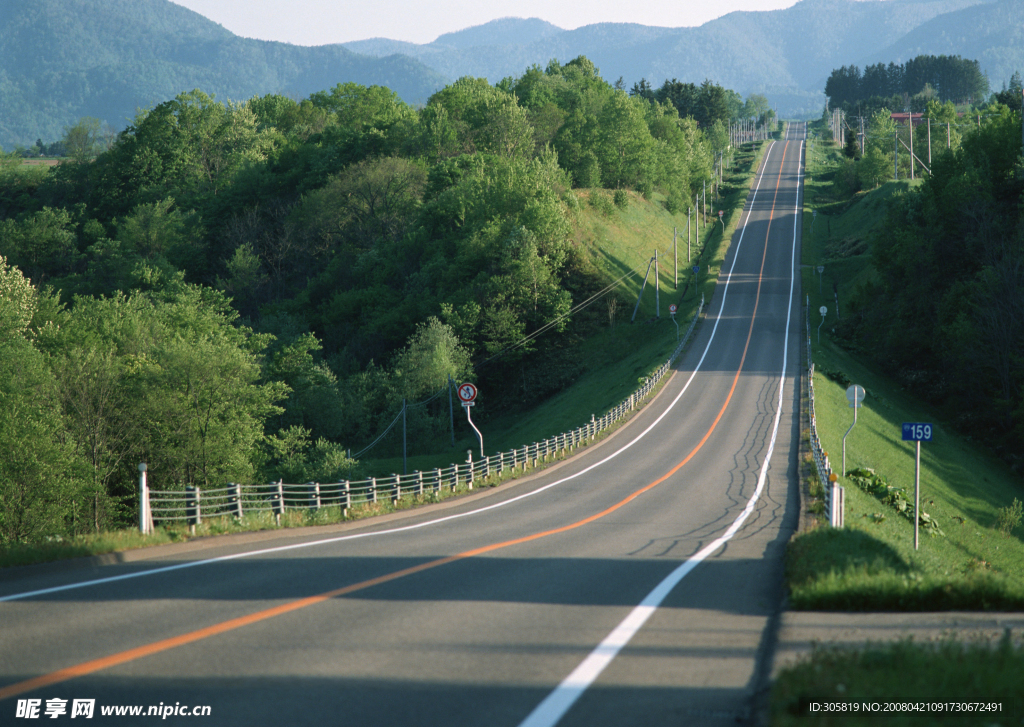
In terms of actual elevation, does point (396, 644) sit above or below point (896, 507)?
above

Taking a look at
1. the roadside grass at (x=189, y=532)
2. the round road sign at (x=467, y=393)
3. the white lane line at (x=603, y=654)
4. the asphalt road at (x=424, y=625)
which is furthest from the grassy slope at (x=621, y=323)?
the white lane line at (x=603, y=654)

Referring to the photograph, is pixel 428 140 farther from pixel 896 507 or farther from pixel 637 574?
pixel 637 574

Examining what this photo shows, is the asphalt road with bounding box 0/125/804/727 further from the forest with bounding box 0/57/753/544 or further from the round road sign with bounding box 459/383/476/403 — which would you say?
the forest with bounding box 0/57/753/544

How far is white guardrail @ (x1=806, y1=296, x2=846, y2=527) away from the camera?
15.2 metres

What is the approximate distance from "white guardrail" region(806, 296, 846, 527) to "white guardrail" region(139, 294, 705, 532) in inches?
384

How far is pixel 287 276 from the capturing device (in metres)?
86.3

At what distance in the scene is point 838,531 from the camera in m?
12.4

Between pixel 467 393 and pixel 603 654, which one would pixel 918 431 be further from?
pixel 603 654

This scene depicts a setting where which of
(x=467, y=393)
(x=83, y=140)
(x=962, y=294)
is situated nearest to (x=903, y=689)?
(x=467, y=393)

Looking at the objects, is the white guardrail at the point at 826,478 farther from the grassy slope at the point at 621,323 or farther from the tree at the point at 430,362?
the tree at the point at 430,362

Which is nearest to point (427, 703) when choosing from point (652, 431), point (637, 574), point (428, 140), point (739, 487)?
point (637, 574)

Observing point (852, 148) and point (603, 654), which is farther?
point (852, 148)

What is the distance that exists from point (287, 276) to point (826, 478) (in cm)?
7337

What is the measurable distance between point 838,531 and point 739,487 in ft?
42.6
